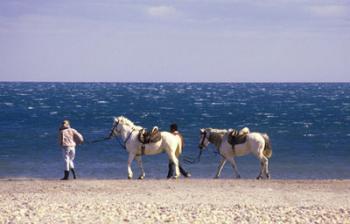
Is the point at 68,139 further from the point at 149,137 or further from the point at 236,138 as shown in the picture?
the point at 236,138

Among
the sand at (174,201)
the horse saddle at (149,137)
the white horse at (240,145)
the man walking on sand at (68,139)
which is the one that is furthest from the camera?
the white horse at (240,145)

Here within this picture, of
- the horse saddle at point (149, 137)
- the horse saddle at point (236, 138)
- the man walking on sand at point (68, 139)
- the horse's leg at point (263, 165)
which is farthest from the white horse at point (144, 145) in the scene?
the horse's leg at point (263, 165)

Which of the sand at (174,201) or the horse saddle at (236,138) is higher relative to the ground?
the horse saddle at (236,138)

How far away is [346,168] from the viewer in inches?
1017

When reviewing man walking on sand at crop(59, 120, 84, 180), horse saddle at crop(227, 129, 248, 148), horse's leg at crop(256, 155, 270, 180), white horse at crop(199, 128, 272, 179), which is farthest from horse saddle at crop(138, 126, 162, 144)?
horse's leg at crop(256, 155, 270, 180)

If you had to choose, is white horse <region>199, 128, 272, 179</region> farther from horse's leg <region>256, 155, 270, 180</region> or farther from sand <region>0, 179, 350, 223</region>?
sand <region>0, 179, 350, 223</region>

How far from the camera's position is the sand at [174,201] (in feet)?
44.6

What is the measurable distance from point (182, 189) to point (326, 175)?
796cm

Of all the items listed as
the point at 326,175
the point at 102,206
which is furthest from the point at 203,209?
the point at 326,175

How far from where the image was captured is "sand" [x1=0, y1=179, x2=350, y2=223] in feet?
44.6

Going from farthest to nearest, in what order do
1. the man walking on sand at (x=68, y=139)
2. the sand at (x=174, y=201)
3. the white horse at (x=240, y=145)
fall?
the white horse at (x=240, y=145)
the man walking on sand at (x=68, y=139)
the sand at (x=174, y=201)

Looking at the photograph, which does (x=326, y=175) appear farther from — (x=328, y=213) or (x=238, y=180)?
(x=328, y=213)

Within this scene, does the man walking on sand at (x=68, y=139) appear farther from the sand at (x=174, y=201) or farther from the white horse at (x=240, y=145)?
the white horse at (x=240, y=145)

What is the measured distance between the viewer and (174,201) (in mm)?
15578
